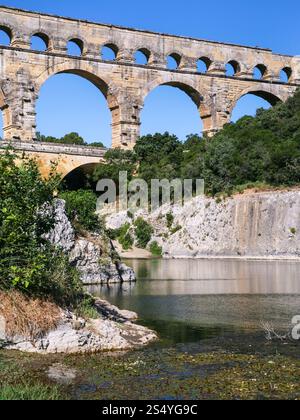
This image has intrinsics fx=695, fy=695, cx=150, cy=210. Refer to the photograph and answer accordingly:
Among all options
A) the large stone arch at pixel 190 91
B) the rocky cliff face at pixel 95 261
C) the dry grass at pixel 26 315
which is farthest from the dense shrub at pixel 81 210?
the large stone arch at pixel 190 91

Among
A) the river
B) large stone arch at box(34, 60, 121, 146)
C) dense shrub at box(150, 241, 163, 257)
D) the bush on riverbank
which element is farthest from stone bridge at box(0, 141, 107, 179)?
the river

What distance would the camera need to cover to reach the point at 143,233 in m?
44.0

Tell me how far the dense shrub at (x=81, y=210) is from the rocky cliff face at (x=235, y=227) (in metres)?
14.6

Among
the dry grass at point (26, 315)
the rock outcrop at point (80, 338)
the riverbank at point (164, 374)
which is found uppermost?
the dry grass at point (26, 315)

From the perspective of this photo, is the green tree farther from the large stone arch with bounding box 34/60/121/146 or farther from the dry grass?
the dry grass

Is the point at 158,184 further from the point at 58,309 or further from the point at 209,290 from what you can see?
the point at 58,309

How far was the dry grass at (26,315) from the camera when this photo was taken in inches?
456

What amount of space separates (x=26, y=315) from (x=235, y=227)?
29.4 metres

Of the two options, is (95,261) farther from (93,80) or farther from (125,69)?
(125,69)

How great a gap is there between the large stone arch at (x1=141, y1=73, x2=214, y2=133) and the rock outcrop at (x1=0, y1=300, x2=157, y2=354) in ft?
124

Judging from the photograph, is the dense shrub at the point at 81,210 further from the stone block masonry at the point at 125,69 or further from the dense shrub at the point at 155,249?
the stone block masonry at the point at 125,69

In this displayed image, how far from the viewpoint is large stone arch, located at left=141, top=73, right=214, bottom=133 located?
49812mm

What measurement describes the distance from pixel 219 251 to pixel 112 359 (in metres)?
29.6

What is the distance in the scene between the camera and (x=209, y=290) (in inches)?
848
